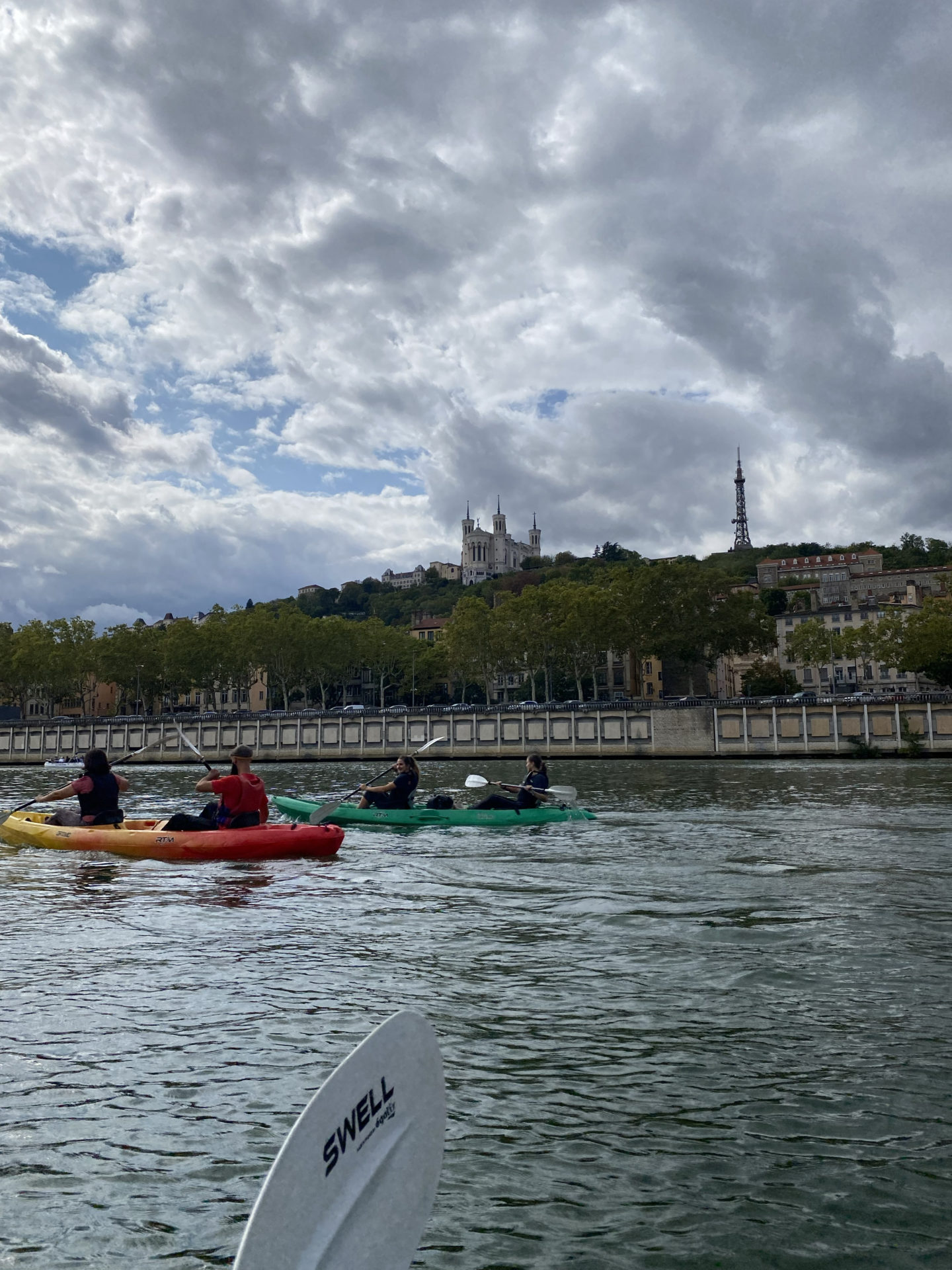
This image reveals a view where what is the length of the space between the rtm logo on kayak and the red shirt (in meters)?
14.9

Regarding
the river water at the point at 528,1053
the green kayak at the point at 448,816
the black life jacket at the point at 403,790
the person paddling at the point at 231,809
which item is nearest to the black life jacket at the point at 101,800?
the person paddling at the point at 231,809

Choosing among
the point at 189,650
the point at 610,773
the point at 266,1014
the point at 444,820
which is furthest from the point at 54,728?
the point at 266,1014

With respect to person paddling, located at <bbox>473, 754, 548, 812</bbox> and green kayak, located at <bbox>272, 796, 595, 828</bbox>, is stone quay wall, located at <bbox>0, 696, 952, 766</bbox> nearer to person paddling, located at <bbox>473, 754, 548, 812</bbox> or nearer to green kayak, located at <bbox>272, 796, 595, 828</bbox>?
green kayak, located at <bbox>272, 796, 595, 828</bbox>

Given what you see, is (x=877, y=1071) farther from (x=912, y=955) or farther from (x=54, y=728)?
(x=54, y=728)

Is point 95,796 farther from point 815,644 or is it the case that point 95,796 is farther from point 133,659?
point 133,659

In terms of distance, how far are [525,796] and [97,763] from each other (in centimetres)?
1027

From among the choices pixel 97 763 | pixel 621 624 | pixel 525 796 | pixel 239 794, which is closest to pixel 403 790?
pixel 525 796

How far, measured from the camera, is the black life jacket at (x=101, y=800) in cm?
1970

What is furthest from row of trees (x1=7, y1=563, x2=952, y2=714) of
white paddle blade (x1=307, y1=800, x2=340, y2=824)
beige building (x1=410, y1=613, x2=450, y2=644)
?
white paddle blade (x1=307, y1=800, x2=340, y2=824)

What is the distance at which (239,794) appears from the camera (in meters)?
18.7

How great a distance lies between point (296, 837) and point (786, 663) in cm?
10756

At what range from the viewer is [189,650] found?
337ft

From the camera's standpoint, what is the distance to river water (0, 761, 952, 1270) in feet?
16.6

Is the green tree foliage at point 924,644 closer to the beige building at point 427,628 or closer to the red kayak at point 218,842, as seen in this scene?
the red kayak at point 218,842
